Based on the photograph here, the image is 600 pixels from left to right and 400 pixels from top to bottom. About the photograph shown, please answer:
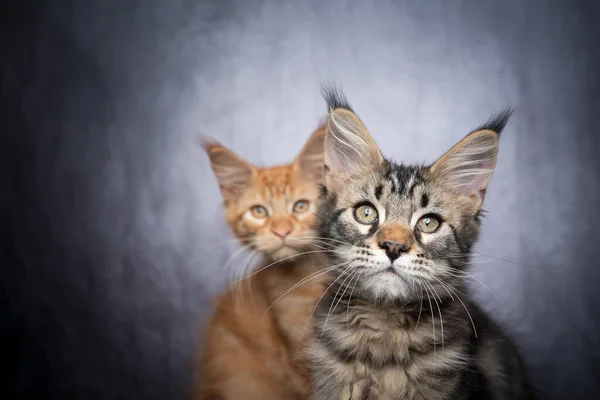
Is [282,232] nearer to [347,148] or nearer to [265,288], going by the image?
[265,288]

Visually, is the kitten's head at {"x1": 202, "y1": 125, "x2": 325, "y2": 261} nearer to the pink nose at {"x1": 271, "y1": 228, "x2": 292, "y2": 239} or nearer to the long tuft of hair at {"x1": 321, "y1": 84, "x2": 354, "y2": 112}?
the pink nose at {"x1": 271, "y1": 228, "x2": 292, "y2": 239}

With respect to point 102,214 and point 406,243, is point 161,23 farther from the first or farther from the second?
point 406,243

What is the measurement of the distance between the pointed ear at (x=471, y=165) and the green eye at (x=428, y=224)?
112mm

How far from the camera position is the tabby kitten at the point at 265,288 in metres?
1.92

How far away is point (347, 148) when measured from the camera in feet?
5.58

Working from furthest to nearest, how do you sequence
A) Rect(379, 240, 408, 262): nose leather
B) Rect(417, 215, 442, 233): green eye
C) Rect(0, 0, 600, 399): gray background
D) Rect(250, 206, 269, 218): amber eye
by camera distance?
1. Rect(0, 0, 600, 399): gray background
2. Rect(250, 206, 269, 218): amber eye
3. Rect(417, 215, 442, 233): green eye
4. Rect(379, 240, 408, 262): nose leather

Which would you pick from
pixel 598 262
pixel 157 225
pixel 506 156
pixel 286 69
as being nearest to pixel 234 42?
pixel 286 69

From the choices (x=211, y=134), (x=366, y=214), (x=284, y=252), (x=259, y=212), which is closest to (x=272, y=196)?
(x=259, y=212)

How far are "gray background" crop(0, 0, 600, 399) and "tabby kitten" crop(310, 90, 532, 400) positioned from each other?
1.51 ft

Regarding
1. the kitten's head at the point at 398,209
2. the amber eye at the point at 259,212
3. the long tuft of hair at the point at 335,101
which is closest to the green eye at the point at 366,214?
the kitten's head at the point at 398,209

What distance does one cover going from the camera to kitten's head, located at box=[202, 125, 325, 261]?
1924 millimetres

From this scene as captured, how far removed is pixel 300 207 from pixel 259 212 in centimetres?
12

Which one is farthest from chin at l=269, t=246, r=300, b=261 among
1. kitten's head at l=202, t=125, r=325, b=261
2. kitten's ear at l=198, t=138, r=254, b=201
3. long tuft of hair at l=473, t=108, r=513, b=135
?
long tuft of hair at l=473, t=108, r=513, b=135

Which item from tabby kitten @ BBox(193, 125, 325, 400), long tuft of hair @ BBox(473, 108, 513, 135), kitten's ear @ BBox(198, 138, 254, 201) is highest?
long tuft of hair @ BBox(473, 108, 513, 135)
